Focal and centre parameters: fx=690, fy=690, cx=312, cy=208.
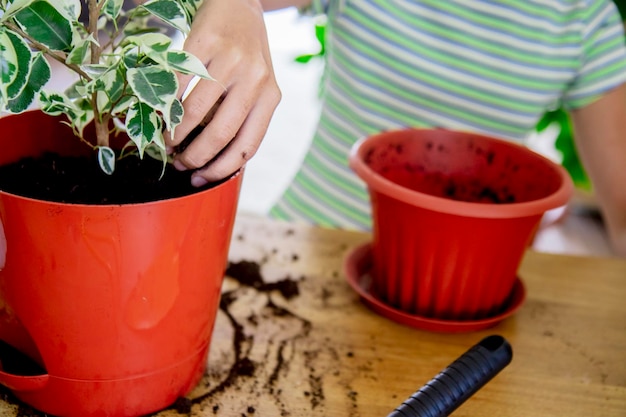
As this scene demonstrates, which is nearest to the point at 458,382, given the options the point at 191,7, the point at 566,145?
the point at 191,7

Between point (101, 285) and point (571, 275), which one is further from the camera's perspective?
point (571, 275)

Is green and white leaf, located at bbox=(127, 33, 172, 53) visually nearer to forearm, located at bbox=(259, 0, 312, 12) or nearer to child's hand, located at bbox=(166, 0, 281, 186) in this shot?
child's hand, located at bbox=(166, 0, 281, 186)

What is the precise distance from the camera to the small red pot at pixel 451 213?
2.08 feet

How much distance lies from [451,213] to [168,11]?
304mm

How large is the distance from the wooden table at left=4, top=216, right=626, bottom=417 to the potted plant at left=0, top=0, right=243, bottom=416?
0.07 m

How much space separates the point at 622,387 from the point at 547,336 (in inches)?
3.4

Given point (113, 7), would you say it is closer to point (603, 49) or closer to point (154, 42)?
point (154, 42)

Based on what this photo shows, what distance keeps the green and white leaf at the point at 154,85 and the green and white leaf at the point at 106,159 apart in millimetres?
94

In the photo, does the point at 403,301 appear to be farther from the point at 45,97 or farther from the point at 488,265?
the point at 45,97

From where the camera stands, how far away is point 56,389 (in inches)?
20.2

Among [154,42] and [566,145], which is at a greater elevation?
[154,42]

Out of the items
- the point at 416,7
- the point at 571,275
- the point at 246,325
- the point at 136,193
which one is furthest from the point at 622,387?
the point at 416,7

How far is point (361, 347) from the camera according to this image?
646 millimetres

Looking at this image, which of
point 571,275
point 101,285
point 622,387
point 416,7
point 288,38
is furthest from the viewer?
point 288,38
